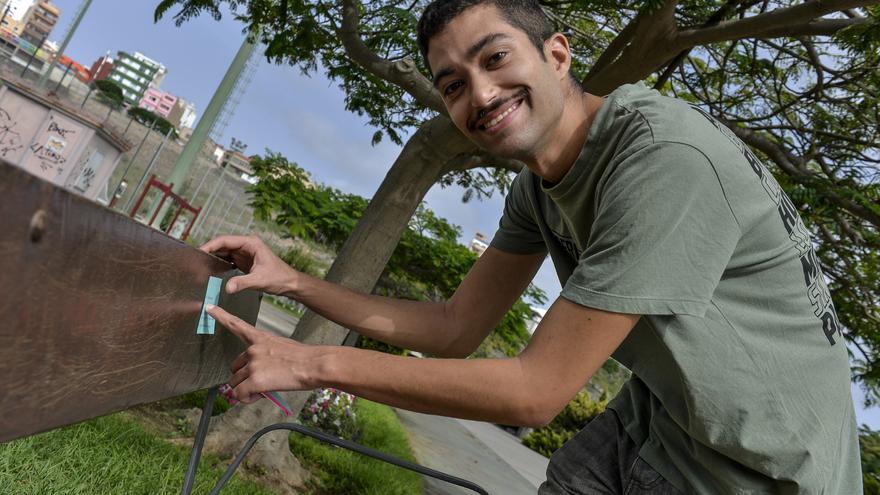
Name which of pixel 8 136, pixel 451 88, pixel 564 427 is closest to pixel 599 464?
pixel 451 88

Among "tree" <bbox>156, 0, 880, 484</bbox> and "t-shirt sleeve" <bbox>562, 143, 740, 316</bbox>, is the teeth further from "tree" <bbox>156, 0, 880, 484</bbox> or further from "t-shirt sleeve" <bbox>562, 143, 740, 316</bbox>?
"tree" <bbox>156, 0, 880, 484</bbox>

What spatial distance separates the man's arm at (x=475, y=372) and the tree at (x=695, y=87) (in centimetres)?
285

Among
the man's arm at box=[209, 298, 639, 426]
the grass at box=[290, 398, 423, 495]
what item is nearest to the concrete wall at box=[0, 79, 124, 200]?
the grass at box=[290, 398, 423, 495]

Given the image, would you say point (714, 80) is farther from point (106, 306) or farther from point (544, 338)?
point (106, 306)

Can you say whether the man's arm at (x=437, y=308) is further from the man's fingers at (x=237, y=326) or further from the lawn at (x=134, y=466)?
the lawn at (x=134, y=466)

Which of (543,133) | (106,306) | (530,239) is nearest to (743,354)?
(543,133)

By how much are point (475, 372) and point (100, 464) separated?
252cm

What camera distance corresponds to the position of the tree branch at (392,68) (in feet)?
14.3

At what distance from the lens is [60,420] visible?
106 cm

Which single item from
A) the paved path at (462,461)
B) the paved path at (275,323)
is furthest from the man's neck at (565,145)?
the paved path at (275,323)

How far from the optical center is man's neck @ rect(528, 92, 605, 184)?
177 cm

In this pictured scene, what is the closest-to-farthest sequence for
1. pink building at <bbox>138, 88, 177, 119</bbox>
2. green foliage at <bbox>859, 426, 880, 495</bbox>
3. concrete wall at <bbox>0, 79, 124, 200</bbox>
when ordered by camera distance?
green foliage at <bbox>859, 426, 880, 495</bbox>, concrete wall at <bbox>0, 79, 124, 200</bbox>, pink building at <bbox>138, 88, 177, 119</bbox>

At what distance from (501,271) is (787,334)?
3.04 feet

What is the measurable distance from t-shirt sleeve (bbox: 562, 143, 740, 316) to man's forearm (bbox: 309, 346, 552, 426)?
0.21 metres
